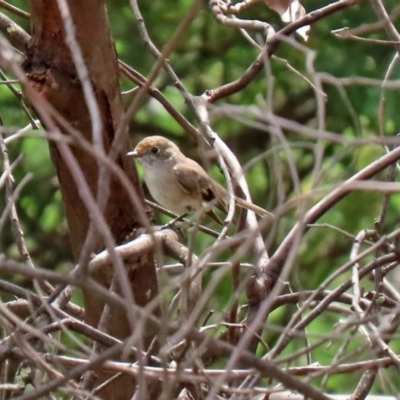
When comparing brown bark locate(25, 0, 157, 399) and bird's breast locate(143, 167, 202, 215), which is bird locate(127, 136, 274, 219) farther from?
brown bark locate(25, 0, 157, 399)

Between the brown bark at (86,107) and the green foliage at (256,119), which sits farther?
the green foliage at (256,119)

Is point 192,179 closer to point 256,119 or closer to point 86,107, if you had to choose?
point 256,119

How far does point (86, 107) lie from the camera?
285cm

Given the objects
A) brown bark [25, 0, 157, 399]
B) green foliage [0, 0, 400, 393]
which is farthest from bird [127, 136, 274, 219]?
brown bark [25, 0, 157, 399]

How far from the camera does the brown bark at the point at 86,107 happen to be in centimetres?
279

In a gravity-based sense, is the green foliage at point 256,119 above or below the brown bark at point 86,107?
below

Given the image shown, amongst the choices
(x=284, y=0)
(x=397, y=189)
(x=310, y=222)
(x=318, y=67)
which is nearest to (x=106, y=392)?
(x=310, y=222)

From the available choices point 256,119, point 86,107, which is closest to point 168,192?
point 256,119

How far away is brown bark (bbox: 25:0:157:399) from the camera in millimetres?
2785

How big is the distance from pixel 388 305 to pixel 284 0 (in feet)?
3.35

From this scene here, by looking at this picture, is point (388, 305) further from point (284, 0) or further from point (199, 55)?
point (199, 55)

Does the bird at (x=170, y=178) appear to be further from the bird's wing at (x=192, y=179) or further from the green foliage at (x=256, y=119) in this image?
the green foliage at (x=256, y=119)

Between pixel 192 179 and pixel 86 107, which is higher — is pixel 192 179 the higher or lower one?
the lower one

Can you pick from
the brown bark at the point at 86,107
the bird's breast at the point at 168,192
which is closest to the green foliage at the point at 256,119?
the bird's breast at the point at 168,192
